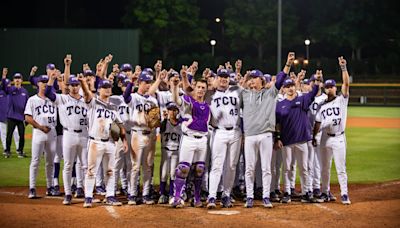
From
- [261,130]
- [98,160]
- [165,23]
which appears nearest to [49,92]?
[98,160]

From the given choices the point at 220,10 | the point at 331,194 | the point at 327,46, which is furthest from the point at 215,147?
the point at 220,10

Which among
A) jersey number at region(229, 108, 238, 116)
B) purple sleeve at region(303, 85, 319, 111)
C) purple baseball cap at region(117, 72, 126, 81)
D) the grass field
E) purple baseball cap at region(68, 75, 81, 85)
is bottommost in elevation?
the grass field

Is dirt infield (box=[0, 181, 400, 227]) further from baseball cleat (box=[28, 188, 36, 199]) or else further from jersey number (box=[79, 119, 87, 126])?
jersey number (box=[79, 119, 87, 126])

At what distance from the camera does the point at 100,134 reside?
9.18 meters

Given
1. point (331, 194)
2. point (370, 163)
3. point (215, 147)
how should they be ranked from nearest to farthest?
1. point (215, 147)
2. point (331, 194)
3. point (370, 163)

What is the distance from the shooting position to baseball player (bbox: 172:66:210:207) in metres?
9.19

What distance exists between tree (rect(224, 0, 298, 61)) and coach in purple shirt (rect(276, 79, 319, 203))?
46.5 meters

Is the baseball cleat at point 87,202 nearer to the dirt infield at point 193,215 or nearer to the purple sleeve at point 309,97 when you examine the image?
the dirt infield at point 193,215

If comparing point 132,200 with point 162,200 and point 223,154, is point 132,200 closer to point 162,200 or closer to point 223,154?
point 162,200

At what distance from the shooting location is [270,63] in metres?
51.4

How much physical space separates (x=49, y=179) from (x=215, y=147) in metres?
3.11

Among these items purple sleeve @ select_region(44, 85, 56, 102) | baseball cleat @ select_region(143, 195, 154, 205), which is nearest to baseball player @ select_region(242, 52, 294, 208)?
baseball cleat @ select_region(143, 195, 154, 205)

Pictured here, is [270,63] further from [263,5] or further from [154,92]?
[154,92]

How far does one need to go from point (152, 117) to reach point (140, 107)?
1.03 ft
